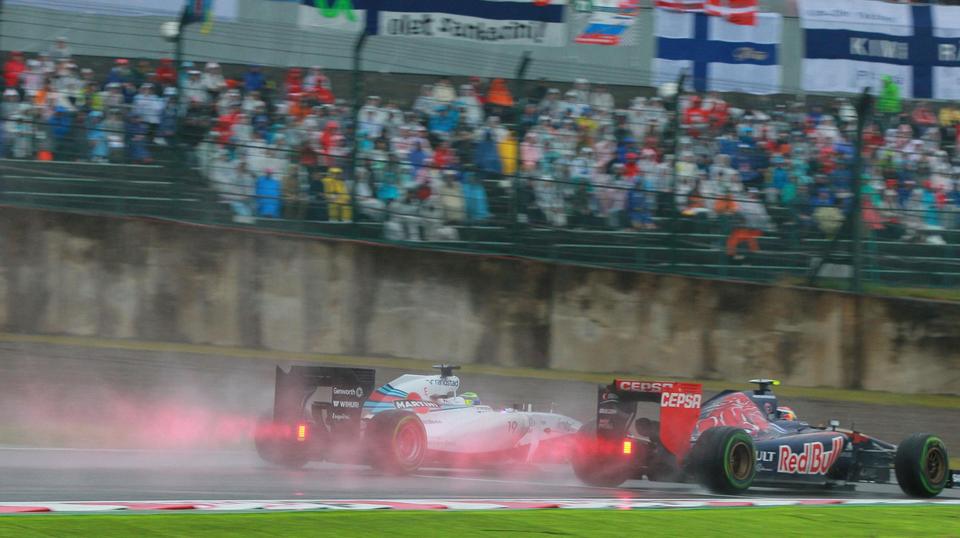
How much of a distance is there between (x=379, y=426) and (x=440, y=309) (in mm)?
6225

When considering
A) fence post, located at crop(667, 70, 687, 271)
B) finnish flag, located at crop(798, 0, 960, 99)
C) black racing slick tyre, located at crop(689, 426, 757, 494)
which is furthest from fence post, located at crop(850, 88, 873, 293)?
black racing slick tyre, located at crop(689, 426, 757, 494)

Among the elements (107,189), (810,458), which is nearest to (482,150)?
(107,189)

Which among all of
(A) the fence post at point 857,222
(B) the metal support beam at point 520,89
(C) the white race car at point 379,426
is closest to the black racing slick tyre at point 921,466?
(C) the white race car at point 379,426

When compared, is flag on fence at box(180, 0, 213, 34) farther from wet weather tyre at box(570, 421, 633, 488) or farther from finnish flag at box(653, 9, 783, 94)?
wet weather tyre at box(570, 421, 633, 488)

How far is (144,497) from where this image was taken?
27.1 feet

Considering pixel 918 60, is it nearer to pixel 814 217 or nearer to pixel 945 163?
pixel 945 163

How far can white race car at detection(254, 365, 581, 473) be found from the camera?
1120 cm

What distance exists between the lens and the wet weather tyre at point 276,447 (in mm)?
11359

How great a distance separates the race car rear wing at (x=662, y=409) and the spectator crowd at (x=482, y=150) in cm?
614

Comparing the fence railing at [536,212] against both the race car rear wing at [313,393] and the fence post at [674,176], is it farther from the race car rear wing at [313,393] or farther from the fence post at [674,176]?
the race car rear wing at [313,393]

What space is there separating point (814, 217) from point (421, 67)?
5.95 metres

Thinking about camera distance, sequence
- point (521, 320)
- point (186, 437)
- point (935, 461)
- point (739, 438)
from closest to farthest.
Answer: point (739, 438) < point (935, 461) < point (186, 437) < point (521, 320)

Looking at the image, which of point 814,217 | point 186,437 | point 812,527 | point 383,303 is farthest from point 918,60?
point 812,527

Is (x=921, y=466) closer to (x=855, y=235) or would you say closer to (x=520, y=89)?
(x=855, y=235)
